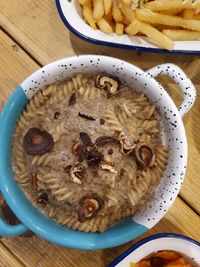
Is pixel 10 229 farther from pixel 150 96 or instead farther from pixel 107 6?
pixel 107 6

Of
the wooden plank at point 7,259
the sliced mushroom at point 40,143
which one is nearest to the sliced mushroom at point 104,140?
the sliced mushroom at point 40,143

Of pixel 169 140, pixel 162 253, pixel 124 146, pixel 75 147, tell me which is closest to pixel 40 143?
pixel 75 147

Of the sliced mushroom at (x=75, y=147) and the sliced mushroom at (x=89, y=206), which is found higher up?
the sliced mushroom at (x=75, y=147)

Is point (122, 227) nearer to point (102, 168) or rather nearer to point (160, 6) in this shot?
point (102, 168)

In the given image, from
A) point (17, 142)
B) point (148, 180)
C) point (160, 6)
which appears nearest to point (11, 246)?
point (17, 142)

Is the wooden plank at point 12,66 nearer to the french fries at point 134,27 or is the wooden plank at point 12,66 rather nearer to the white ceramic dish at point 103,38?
the white ceramic dish at point 103,38

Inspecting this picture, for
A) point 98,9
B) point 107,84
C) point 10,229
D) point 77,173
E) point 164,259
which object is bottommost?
point 164,259
